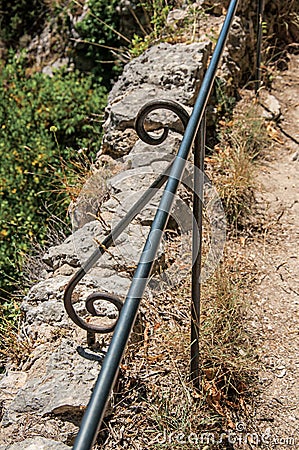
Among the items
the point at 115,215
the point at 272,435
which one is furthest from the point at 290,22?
the point at 272,435

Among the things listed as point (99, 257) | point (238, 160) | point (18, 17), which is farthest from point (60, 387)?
point (18, 17)

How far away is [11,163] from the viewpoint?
209 inches

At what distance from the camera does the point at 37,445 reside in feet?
7.05

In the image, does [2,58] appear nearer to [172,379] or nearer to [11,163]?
[11,163]

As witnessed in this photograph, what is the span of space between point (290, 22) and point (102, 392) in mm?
3852

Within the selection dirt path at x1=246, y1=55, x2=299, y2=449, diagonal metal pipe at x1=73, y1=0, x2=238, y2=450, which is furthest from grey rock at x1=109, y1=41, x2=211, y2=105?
diagonal metal pipe at x1=73, y1=0, x2=238, y2=450

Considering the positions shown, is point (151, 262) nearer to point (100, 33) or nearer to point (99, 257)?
point (99, 257)

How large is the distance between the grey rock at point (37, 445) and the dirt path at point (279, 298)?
0.77m

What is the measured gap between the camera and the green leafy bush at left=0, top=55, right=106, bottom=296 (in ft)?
15.8

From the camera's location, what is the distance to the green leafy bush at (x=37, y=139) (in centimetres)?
482

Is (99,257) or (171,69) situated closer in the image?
(99,257)

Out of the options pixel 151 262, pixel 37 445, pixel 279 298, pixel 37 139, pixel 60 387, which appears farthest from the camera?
pixel 37 139

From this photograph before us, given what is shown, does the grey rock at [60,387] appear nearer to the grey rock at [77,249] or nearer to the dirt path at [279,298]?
the grey rock at [77,249]

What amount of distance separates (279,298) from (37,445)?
4.45 feet
